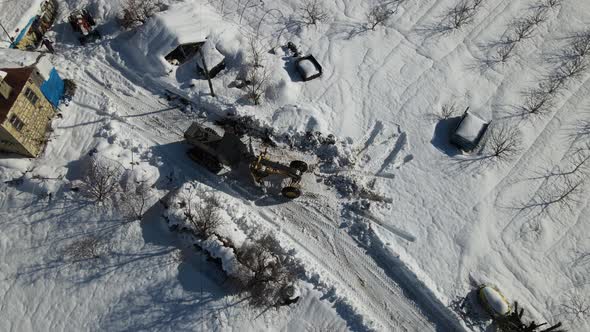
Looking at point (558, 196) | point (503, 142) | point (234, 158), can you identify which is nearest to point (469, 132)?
point (503, 142)

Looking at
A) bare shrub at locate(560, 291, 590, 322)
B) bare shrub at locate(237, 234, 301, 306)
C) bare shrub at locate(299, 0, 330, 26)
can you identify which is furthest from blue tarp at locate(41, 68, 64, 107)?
bare shrub at locate(560, 291, 590, 322)

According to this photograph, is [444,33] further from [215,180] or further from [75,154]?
[75,154]

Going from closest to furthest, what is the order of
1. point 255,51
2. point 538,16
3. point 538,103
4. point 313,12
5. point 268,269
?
point 268,269, point 538,103, point 255,51, point 313,12, point 538,16

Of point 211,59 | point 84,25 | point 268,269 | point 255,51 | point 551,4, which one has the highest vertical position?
point 551,4

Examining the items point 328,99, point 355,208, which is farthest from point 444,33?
point 355,208

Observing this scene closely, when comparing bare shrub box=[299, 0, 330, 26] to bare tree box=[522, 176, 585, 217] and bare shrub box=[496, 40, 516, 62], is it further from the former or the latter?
bare tree box=[522, 176, 585, 217]

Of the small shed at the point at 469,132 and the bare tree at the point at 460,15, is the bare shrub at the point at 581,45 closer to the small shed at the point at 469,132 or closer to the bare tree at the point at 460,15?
the bare tree at the point at 460,15

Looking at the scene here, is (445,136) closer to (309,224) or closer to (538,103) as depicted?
(538,103)
